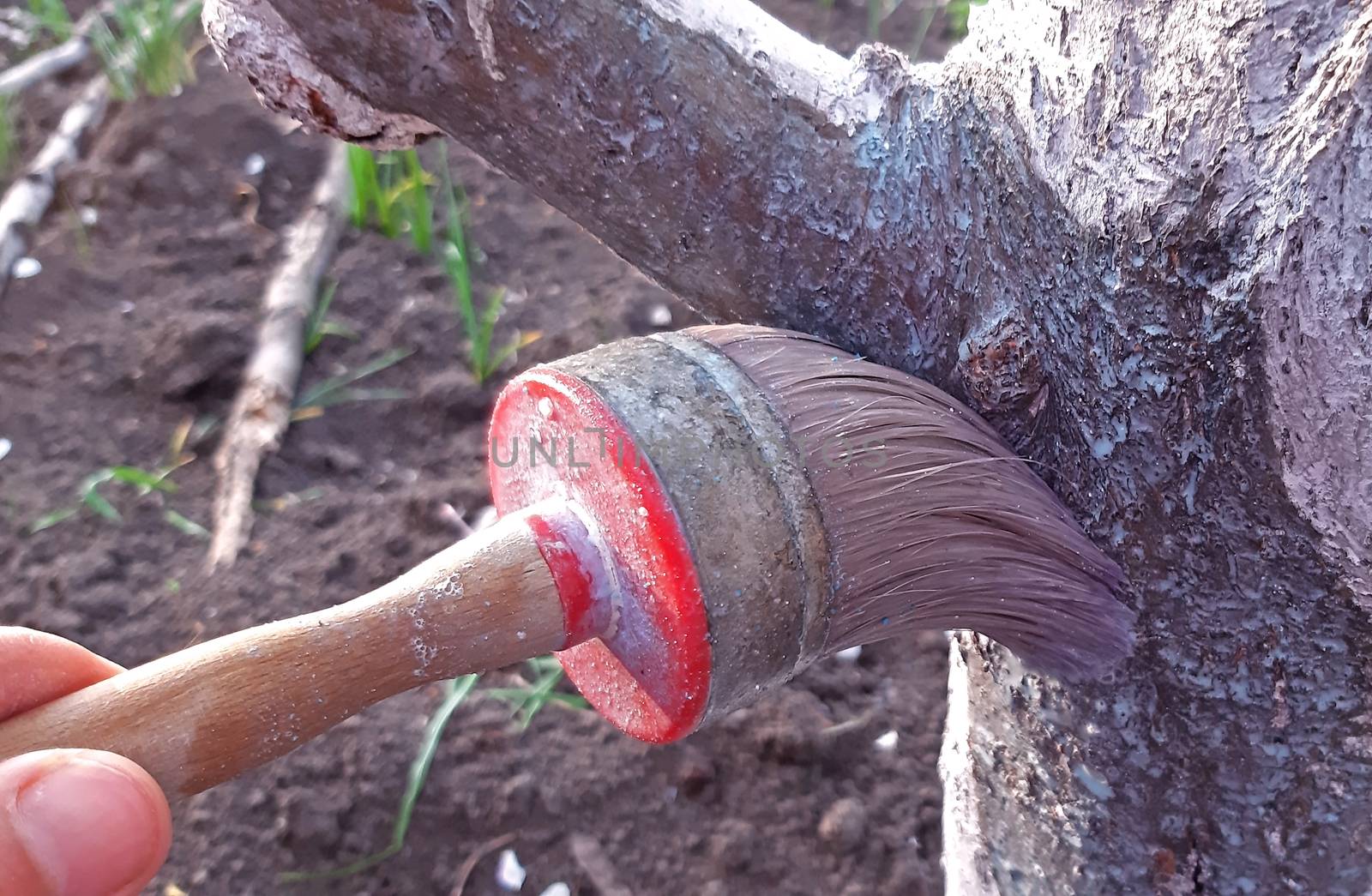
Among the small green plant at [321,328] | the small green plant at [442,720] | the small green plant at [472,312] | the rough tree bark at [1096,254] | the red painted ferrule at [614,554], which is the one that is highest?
the rough tree bark at [1096,254]

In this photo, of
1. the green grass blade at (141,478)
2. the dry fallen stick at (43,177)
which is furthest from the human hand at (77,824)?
the dry fallen stick at (43,177)

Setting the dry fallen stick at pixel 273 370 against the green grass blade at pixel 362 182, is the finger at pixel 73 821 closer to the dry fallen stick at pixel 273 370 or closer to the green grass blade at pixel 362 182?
the dry fallen stick at pixel 273 370

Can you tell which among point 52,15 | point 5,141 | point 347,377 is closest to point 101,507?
Answer: point 347,377

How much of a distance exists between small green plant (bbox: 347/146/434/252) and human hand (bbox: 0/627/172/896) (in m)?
1.63

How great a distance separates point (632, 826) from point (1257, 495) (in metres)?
1.01

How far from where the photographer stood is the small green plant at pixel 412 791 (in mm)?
1380

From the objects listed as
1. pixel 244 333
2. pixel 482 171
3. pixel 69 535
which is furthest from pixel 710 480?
pixel 482 171

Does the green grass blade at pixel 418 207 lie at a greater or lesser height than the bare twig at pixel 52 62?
greater

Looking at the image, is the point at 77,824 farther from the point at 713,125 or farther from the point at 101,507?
the point at 101,507

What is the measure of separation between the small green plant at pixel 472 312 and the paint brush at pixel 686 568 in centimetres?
123

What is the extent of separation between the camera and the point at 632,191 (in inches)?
29.6

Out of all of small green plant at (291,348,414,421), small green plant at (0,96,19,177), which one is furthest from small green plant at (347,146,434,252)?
small green plant at (0,96,19,177)

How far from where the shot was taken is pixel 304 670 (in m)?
0.69

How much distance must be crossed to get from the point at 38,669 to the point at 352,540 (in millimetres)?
995
